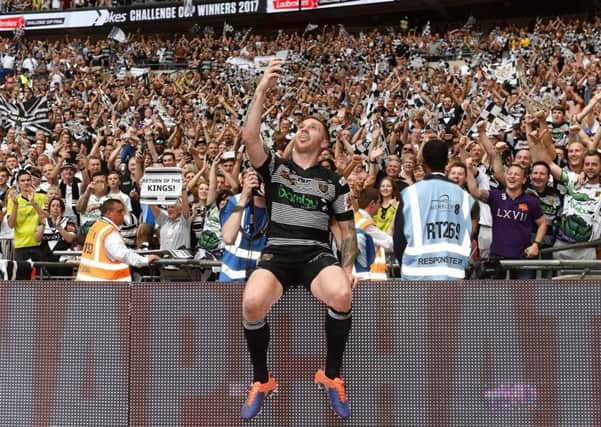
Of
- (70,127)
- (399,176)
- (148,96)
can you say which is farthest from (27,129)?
(399,176)

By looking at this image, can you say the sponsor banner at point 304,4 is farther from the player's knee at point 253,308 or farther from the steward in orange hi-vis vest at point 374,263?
the player's knee at point 253,308

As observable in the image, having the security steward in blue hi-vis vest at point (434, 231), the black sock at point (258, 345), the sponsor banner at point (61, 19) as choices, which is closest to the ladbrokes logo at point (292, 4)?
the sponsor banner at point (61, 19)

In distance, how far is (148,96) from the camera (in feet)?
71.3

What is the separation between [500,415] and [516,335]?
19.9 inches

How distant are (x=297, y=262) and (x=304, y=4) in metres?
27.4

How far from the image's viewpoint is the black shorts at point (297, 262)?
5727mm

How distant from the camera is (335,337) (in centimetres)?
565

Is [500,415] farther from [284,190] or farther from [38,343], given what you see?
[38,343]

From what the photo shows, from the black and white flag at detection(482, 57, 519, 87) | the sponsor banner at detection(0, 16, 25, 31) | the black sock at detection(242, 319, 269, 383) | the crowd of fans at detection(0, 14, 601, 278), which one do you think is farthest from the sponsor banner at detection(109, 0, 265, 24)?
the black sock at detection(242, 319, 269, 383)

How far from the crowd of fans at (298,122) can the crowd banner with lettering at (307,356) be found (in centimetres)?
193

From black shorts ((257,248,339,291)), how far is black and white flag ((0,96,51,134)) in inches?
568

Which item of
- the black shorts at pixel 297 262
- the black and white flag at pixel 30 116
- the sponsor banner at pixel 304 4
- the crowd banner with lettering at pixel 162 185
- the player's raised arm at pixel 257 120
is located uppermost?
the sponsor banner at pixel 304 4

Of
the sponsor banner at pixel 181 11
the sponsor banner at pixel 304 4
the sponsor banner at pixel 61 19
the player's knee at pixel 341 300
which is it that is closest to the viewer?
the player's knee at pixel 341 300

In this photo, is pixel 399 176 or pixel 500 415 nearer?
pixel 500 415
